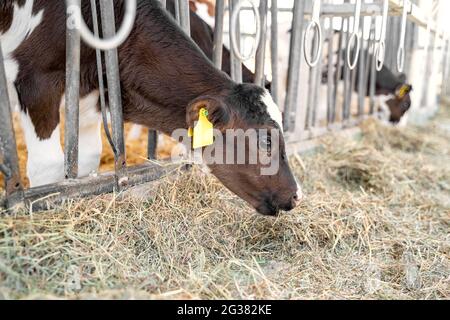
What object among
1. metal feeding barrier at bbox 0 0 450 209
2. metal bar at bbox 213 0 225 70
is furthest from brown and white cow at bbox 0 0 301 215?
metal bar at bbox 213 0 225 70

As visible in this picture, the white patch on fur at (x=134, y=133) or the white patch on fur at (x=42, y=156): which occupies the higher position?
the white patch on fur at (x=42, y=156)

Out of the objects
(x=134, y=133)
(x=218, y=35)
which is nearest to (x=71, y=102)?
(x=218, y=35)

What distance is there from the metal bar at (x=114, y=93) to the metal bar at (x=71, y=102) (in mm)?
190

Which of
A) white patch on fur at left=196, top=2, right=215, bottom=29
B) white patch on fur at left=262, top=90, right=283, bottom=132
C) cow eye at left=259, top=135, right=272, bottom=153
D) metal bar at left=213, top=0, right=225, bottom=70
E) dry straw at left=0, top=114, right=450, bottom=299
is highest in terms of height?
white patch on fur at left=196, top=2, right=215, bottom=29

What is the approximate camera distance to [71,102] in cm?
287

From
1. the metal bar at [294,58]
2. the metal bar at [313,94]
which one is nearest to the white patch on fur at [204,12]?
the metal bar at [313,94]

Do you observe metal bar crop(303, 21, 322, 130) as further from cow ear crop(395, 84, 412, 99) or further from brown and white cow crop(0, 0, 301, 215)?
brown and white cow crop(0, 0, 301, 215)

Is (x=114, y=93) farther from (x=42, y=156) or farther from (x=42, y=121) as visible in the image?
(x=42, y=156)

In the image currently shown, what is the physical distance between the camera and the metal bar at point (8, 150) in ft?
7.88

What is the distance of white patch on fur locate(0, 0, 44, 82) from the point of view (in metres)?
3.05

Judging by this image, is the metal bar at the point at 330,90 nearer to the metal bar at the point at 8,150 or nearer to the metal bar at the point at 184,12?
the metal bar at the point at 184,12

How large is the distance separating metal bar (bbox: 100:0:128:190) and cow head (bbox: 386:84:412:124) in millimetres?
6473

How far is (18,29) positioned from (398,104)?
6.89 meters

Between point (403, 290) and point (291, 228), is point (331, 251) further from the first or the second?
point (403, 290)
